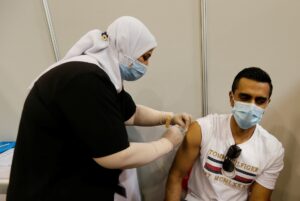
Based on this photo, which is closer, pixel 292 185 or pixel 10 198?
pixel 10 198

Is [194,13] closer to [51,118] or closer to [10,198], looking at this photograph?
[51,118]

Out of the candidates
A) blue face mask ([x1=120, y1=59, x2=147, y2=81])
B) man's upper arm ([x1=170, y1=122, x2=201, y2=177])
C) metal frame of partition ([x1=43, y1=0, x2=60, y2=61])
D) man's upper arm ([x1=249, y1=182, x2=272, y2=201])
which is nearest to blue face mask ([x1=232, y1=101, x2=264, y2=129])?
man's upper arm ([x1=170, y1=122, x2=201, y2=177])

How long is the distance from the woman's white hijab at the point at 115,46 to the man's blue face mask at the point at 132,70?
3 centimetres

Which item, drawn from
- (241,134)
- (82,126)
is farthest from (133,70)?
(241,134)

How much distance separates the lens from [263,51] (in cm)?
156

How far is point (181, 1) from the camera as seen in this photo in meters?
1.54

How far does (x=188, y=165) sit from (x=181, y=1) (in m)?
0.96

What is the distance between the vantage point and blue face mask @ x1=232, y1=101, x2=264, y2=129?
4.12 ft

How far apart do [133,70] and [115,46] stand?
0.42 feet

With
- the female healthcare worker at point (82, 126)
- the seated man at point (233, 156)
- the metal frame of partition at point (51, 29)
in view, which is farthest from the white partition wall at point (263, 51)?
the metal frame of partition at point (51, 29)

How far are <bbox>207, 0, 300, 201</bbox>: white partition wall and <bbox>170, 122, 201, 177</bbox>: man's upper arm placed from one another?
1.13 ft

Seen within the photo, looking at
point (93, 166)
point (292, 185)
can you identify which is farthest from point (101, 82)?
point (292, 185)

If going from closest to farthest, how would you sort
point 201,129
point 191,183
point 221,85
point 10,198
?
1. point 10,198
2. point 201,129
3. point 191,183
4. point 221,85

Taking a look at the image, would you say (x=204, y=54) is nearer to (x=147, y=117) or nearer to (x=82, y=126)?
(x=147, y=117)
